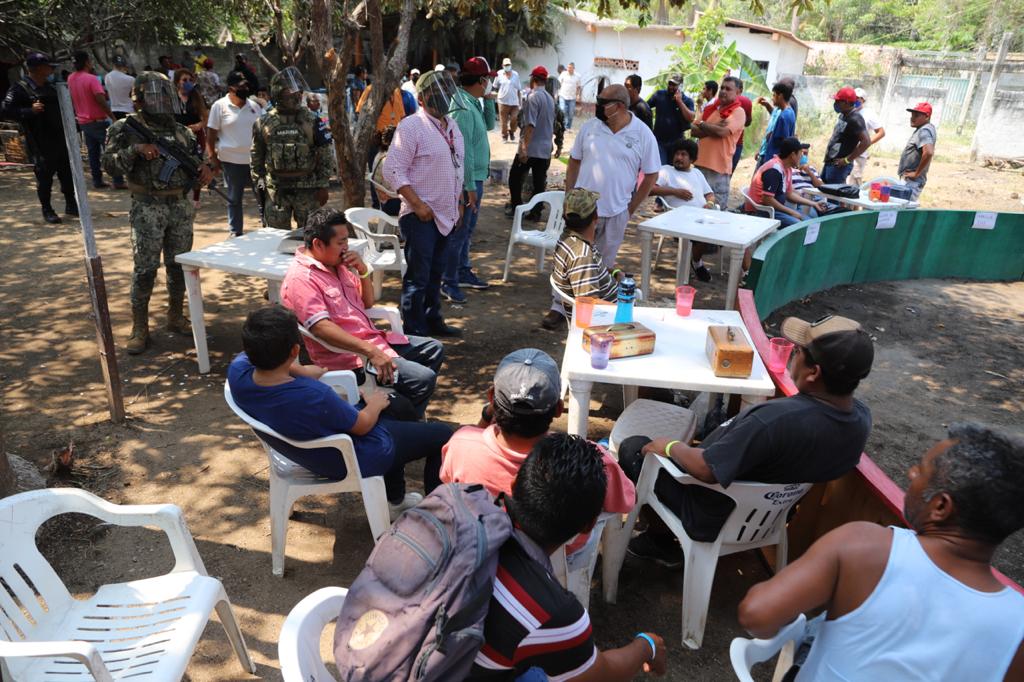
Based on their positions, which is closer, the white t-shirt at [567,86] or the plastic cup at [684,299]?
the plastic cup at [684,299]

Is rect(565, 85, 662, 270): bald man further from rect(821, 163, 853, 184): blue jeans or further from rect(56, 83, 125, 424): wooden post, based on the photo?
rect(821, 163, 853, 184): blue jeans

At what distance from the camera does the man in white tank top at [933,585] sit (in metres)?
1.58

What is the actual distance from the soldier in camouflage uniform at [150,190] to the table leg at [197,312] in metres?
0.50

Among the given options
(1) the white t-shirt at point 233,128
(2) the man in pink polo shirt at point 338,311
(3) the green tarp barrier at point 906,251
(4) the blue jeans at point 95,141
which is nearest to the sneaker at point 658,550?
(2) the man in pink polo shirt at point 338,311

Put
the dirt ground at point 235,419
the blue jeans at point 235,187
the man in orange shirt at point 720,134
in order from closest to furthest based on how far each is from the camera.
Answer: the dirt ground at point 235,419, the blue jeans at point 235,187, the man in orange shirt at point 720,134

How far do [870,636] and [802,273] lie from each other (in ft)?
19.7

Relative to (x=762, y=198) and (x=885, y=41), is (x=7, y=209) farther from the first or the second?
(x=885, y=41)

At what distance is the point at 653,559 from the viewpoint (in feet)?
10.8

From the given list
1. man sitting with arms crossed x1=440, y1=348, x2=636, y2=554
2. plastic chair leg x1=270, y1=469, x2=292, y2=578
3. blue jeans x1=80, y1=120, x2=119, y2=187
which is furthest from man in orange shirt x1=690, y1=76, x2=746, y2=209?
blue jeans x1=80, y1=120, x2=119, y2=187

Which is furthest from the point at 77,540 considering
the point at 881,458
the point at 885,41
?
the point at 885,41

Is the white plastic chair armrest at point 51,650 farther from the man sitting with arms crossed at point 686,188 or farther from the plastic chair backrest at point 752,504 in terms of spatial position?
the man sitting with arms crossed at point 686,188

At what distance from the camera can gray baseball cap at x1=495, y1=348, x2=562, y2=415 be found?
87.4 inches

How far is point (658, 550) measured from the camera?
3.29 m

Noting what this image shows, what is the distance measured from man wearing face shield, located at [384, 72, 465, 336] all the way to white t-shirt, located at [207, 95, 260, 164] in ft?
10.2
